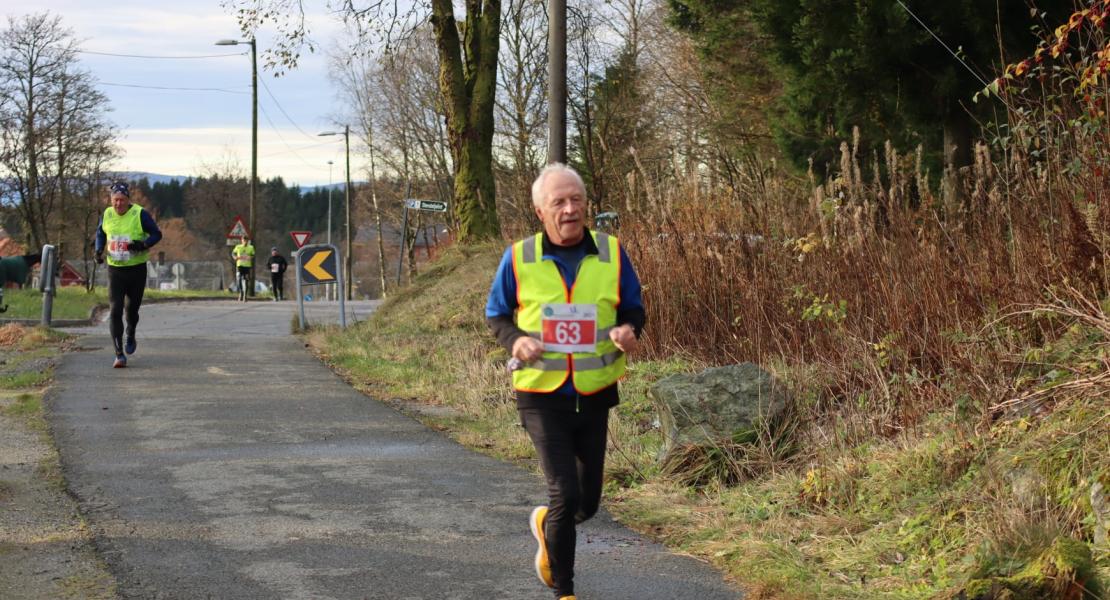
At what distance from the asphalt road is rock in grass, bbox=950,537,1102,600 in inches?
47.8

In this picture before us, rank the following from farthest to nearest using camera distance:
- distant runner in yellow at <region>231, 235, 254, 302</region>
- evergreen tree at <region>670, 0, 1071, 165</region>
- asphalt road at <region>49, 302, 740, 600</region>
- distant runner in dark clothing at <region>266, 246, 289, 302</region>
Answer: distant runner in dark clothing at <region>266, 246, 289, 302</region> < distant runner in yellow at <region>231, 235, 254, 302</region> < evergreen tree at <region>670, 0, 1071, 165</region> < asphalt road at <region>49, 302, 740, 600</region>

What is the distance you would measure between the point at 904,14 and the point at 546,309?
9.48 metres

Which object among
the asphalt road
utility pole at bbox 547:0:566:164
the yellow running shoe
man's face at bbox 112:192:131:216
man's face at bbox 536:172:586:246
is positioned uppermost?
utility pole at bbox 547:0:566:164

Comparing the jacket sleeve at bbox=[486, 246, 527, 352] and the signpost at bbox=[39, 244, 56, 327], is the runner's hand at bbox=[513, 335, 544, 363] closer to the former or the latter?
the jacket sleeve at bbox=[486, 246, 527, 352]

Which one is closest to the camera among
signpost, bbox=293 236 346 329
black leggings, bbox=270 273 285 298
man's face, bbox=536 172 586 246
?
man's face, bbox=536 172 586 246

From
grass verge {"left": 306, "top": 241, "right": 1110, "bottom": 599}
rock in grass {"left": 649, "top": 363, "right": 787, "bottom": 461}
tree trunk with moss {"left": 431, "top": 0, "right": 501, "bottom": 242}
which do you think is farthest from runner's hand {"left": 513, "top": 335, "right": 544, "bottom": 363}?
tree trunk with moss {"left": 431, "top": 0, "right": 501, "bottom": 242}

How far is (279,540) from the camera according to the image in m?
6.43

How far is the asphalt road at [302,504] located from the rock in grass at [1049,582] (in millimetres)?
1213

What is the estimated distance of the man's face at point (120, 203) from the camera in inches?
540

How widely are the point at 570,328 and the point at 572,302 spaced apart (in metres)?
0.10

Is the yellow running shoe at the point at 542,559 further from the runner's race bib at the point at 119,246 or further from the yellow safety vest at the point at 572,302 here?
the runner's race bib at the point at 119,246

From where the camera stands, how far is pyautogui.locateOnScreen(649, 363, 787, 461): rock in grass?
7.54 metres

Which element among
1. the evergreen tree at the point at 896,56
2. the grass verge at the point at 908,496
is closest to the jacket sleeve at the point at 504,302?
the grass verge at the point at 908,496

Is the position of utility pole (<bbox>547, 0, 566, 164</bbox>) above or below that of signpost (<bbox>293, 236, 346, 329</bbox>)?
above
